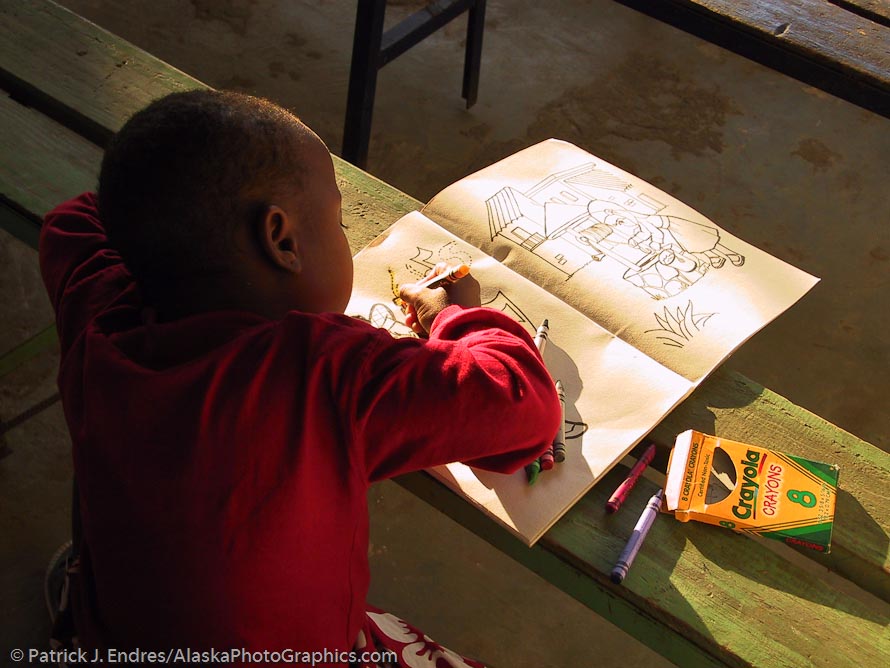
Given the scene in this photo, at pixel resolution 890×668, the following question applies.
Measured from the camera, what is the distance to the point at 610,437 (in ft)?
3.39

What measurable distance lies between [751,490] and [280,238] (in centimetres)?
56

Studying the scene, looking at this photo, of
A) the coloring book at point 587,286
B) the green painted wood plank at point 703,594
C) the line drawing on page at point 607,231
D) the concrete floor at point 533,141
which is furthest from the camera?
the concrete floor at point 533,141

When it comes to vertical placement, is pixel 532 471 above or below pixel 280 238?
below

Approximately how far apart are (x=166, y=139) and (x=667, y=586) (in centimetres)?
65

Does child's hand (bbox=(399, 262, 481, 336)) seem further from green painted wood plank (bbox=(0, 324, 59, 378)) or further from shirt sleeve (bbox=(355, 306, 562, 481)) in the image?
green painted wood plank (bbox=(0, 324, 59, 378))

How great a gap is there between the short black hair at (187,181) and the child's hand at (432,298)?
291mm

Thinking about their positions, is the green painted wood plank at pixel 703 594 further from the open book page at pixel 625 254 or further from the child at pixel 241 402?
the open book page at pixel 625 254

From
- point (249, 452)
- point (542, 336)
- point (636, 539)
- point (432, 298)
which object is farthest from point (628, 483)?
point (249, 452)

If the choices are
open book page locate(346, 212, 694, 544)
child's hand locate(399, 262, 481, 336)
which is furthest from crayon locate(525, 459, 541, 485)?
child's hand locate(399, 262, 481, 336)

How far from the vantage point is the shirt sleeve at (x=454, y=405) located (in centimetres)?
83

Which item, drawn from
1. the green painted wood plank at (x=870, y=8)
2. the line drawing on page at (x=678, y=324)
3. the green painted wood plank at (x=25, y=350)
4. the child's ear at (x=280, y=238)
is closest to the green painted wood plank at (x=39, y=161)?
the green painted wood plank at (x=25, y=350)

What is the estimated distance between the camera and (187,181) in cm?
81

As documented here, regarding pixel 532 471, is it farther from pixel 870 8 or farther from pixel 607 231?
pixel 870 8

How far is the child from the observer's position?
758 millimetres
